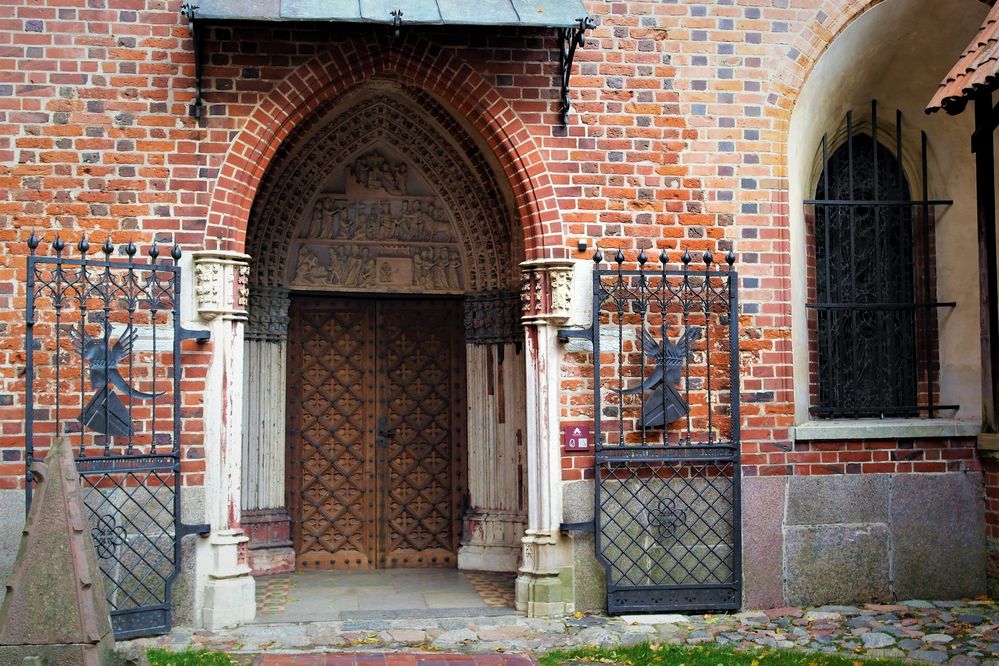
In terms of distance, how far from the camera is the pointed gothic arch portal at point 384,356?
340 inches

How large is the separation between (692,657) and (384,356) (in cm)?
399

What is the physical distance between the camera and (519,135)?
763 centimetres

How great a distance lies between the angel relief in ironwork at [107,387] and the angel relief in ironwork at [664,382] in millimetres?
3368

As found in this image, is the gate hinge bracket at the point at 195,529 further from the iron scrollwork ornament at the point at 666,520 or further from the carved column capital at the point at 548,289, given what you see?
the iron scrollwork ornament at the point at 666,520

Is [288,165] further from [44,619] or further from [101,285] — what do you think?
[44,619]

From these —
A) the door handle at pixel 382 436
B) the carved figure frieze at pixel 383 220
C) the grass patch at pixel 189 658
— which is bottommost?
the grass patch at pixel 189 658

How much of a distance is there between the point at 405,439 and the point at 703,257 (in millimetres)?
3161

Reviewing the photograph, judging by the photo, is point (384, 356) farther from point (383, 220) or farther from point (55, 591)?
point (55, 591)

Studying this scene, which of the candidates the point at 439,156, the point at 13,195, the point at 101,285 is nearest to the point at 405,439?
the point at 439,156

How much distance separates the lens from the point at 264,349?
8.69m

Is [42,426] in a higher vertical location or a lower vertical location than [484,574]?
higher

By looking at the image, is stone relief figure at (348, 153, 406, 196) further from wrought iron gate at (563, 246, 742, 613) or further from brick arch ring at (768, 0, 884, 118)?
brick arch ring at (768, 0, 884, 118)

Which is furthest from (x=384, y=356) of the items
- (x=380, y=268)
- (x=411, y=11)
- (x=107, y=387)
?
(x=411, y=11)

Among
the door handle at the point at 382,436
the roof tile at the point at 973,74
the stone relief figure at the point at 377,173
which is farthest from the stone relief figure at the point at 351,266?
the roof tile at the point at 973,74
